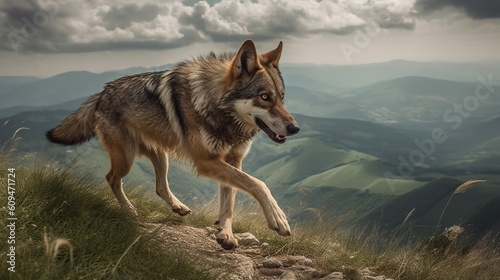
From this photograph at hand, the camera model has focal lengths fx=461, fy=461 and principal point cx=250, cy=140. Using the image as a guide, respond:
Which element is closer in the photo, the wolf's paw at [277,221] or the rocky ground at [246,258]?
the wolf's paw at [277,221]

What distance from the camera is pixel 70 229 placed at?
496 cm

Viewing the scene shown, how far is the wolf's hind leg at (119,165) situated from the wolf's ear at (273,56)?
Answer: 112 inches

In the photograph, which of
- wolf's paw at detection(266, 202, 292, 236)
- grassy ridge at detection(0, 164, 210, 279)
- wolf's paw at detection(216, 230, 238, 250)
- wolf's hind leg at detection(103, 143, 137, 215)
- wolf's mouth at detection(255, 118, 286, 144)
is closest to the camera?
grassy ridge at detection(0, 164, 210, 279)

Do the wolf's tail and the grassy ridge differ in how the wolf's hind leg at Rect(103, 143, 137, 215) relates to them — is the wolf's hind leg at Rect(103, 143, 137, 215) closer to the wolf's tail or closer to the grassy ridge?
the wolf's tail

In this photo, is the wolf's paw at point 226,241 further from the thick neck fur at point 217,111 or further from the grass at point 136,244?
the thick neck fur at point 217,111

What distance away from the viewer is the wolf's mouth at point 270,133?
614cm

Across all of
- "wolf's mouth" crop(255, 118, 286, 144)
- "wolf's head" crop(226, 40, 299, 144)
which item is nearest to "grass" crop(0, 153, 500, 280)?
"wolf's mouth" crop(255, 118, 286, 144)

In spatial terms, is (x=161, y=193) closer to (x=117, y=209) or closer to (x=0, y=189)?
(x=117, y=209)

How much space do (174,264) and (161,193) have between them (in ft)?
11.7

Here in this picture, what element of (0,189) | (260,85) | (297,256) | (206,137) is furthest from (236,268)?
(0,189)

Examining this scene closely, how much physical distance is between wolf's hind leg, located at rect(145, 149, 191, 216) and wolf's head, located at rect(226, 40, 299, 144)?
2438 mm

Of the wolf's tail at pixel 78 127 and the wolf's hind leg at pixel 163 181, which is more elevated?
the wolf's tail at pixel 78 127

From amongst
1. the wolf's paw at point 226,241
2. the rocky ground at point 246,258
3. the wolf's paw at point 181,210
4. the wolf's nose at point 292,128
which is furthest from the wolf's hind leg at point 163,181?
the wolf's nose at point 292,128

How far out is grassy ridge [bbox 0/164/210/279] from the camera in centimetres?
409
